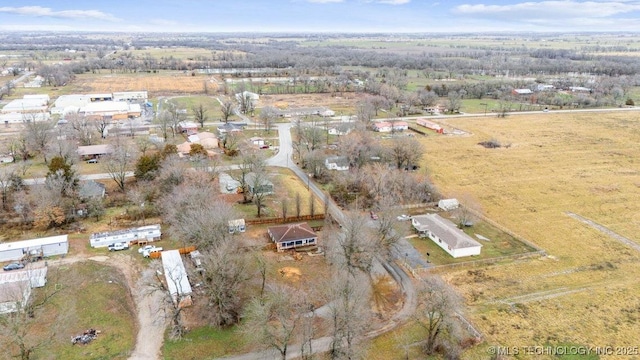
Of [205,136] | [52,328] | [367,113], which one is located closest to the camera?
[52,328]

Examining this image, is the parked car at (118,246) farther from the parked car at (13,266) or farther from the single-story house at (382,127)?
the single-story house at (382,127)

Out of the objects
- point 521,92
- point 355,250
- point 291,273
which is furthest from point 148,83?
point 355,250

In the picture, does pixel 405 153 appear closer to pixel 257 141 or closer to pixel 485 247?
pixel 485 247

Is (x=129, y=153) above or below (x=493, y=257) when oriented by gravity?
above

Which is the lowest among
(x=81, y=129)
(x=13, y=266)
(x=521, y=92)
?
(x=13, y=266)

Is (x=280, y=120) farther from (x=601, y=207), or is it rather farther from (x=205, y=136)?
(x=601, y=207)

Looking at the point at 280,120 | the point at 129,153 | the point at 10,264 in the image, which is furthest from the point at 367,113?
the point at 10,264

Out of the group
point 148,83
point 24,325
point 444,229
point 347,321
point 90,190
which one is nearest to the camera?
point 347,321
